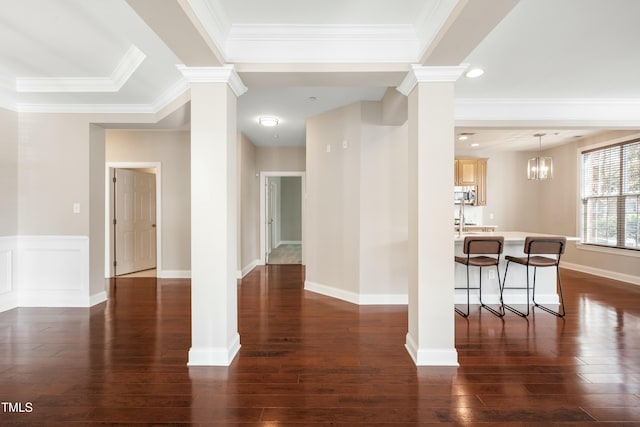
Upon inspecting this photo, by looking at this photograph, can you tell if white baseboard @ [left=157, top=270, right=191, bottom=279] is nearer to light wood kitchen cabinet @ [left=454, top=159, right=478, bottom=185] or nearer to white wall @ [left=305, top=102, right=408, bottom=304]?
white wall @ [left=305, top=102, right=408, bottom=304]

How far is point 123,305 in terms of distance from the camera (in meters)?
4.11

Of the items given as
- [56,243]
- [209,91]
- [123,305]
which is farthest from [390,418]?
[56,243]

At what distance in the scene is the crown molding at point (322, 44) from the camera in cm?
248

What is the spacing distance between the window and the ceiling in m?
1.96

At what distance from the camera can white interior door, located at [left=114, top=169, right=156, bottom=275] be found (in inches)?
226

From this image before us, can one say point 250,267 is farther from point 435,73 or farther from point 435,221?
point 435,73

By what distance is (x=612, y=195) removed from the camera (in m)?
5.65

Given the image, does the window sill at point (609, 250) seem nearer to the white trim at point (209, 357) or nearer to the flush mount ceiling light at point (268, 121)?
the flush mount ceiling light at point (268, 121)

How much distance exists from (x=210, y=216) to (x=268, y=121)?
2.78 metres

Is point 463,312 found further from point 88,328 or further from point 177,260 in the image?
point 177,260

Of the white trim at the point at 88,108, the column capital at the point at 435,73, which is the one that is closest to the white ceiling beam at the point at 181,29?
the column capital at the point at 435,73

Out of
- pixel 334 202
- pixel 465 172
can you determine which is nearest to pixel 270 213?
pixel 334 202

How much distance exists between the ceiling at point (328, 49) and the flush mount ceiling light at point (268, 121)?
0.85 meters

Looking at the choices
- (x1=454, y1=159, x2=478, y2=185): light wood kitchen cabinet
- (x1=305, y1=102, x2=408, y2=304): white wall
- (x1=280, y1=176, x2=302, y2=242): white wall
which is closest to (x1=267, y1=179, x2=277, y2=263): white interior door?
(x1=280, y1=176, x2=302, y2=242): white wall
